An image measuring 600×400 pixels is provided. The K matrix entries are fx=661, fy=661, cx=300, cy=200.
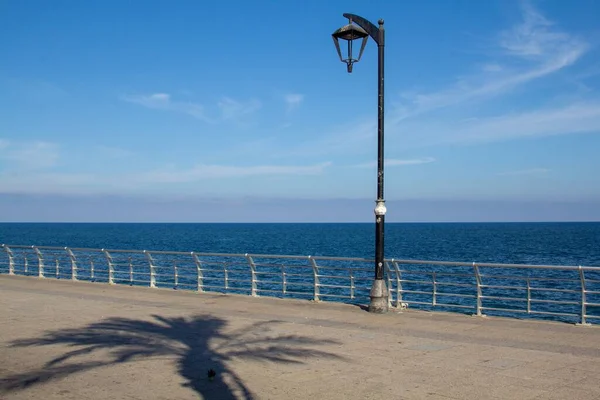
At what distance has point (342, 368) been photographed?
942 centimetres

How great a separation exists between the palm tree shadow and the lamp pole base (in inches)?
91.1

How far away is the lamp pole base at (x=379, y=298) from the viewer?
1452 cm

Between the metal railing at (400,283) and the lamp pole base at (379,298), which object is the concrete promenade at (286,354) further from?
the metal railing at (400,283)

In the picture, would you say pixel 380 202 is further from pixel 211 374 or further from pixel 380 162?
pixel 211 374

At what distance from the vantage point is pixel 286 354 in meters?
10.5

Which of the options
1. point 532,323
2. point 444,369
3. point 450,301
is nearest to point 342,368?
Result: point 444,369

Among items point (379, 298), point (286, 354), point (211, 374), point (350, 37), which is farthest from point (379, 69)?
point (211, 374)

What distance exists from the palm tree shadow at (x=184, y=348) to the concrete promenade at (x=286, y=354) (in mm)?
20

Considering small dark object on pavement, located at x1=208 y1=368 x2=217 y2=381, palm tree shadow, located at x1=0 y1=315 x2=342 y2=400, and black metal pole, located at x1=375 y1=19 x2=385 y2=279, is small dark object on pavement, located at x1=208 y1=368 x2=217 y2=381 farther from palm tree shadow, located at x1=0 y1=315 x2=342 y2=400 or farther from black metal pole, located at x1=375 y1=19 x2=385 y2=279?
black metal pole, located at x1=375 y1=19 x2=385 y2=279

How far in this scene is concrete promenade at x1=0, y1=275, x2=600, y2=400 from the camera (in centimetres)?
824

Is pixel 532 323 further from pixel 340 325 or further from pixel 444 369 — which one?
pixel 444 369

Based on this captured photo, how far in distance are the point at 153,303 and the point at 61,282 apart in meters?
8.13

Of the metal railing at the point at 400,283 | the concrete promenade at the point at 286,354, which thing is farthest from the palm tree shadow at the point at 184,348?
the metal railing at the point at 400,283

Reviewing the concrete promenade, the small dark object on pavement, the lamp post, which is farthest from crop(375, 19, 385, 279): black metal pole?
the small dark object on pavement
